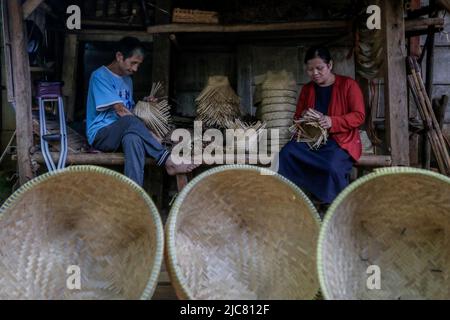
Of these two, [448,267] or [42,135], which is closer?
[448,267]

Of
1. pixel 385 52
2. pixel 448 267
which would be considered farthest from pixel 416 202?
pixel 385 52

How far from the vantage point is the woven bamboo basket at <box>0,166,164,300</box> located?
258 cm

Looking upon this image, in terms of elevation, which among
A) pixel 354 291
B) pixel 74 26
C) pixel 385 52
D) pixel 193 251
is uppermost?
pixel 74 26

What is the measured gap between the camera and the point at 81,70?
16.0 ft

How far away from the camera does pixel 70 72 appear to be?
471 cm

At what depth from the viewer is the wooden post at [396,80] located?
341 centimetres

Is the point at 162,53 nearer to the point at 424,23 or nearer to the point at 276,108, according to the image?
the point at 276,108

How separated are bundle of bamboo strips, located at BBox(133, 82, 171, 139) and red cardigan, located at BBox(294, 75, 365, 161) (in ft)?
3.60

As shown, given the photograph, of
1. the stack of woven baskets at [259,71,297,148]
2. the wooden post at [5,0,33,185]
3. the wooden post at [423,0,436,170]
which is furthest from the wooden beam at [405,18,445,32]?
the wooden post at [5,0,33,185]

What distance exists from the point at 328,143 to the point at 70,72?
2751 mm
